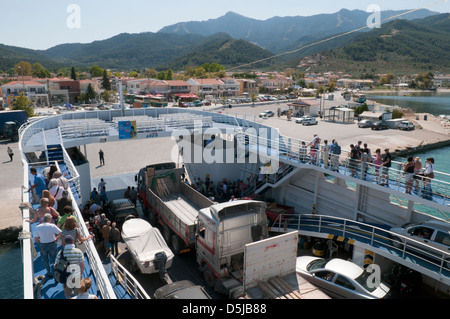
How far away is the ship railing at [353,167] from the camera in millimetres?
12648

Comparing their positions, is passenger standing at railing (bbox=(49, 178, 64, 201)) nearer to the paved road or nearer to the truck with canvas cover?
the truck with canvas cover

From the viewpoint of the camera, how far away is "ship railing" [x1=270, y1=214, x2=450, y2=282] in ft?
37.1

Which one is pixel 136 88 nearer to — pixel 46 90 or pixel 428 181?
pixel 46 90

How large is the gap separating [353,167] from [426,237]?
4.11 metres

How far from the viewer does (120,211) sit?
1650 centimetres

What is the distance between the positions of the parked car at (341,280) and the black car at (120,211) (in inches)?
353

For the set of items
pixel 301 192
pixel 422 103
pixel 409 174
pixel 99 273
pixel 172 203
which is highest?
pixel 409 174

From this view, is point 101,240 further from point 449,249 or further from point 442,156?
point 442,156

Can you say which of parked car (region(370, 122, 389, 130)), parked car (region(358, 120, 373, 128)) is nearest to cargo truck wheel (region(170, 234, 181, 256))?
parked car (region(370, 122, 389, 130))

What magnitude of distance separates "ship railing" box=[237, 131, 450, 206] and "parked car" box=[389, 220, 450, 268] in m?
1.03

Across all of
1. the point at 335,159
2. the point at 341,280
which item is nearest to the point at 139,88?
the point at 335,159

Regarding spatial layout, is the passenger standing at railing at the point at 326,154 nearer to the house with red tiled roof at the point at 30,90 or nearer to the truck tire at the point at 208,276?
the truck tire at the point at 208,276

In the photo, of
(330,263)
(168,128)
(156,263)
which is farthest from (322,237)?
(168,128)

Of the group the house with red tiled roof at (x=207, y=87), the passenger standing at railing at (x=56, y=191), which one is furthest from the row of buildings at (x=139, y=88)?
the passenger standing at railing at (x=56, y=191)
